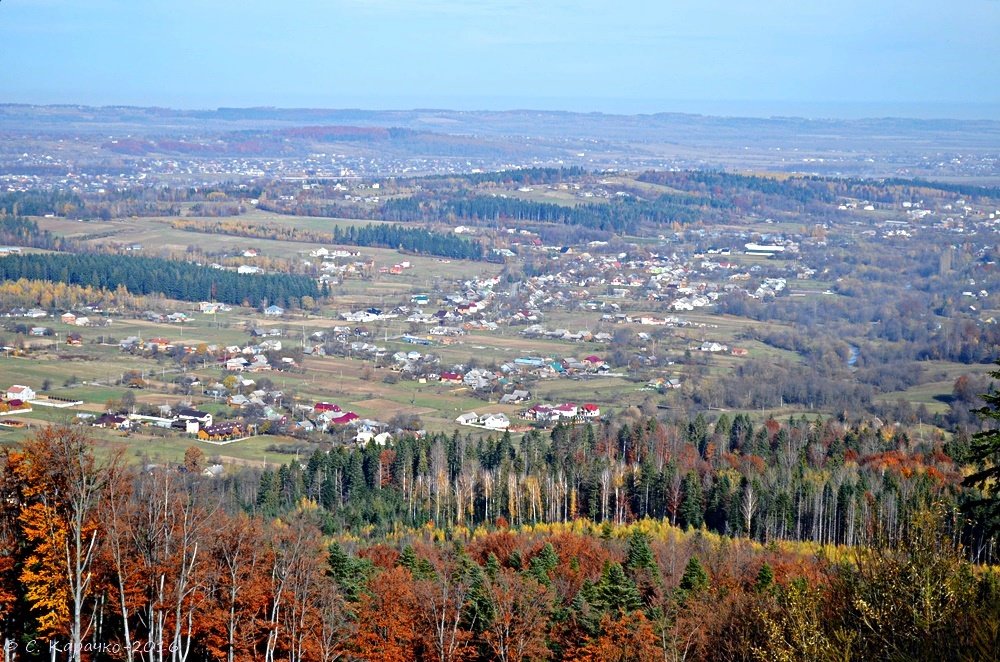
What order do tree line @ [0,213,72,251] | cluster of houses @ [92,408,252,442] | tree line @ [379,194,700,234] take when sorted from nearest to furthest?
cluster of houses @ [92,408,252,442]
tree line @ [0,213,72,251]
tree line @ [379,194,700,234]

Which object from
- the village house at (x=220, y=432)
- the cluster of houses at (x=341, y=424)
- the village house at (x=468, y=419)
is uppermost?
the village house at (x=220, y=432)

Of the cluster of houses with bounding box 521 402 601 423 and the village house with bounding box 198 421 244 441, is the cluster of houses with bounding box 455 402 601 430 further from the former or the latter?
the village house with bounding box 198 421 244 441

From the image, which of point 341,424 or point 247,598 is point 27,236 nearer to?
point 341,424

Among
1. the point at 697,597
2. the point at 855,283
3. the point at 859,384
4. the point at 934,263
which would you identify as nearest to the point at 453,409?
the point at 859,384

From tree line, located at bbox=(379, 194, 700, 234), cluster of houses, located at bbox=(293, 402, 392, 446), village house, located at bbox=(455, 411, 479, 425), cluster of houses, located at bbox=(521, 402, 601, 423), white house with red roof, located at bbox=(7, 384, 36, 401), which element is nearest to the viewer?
cluster of houses, located at bbox=(293, 402, 392, 446)

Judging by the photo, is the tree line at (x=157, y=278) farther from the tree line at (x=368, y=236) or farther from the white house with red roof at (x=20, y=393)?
the white house with red roof at (x=20, y=393)

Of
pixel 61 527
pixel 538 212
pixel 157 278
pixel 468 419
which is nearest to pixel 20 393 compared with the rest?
pixel 468 419

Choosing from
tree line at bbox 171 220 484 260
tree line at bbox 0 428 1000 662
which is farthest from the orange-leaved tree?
tree line at bbox 171 220 484 260

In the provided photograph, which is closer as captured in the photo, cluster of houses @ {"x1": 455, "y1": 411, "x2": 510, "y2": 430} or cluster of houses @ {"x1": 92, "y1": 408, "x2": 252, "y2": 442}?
cluster of houses @ {"x1": 92, "y1": 408, "x2": 252, "y2": 442}

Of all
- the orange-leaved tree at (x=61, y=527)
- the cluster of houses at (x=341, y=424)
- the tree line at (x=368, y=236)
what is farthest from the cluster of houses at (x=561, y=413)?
the tree line at (x=368, y=236)

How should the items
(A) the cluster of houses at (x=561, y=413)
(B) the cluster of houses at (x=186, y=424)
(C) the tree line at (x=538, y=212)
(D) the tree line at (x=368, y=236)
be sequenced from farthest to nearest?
1. (C) the tree line at (x=538, y=212)
2. (D) the tree line at (x=368, y=236)
3. (A) the cluster of houses at (x=561, y=413)
4. (B) the cluster of houses at (x=186, y=424)

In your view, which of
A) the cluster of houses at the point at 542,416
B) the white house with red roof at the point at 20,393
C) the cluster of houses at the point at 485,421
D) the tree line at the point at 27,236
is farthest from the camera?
the tree line at the point at 27,236
